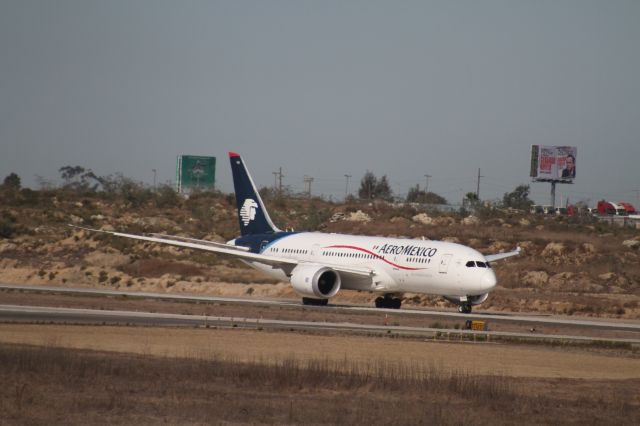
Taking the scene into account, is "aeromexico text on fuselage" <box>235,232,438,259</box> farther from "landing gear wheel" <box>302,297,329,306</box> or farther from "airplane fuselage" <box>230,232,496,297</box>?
"landing gear wheel" <box>302,297,329,306</box>

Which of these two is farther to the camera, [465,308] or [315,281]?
[315,281]

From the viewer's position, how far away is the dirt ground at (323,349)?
25703 mm

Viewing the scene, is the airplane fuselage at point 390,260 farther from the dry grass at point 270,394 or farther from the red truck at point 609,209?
the red truck at point 609,209

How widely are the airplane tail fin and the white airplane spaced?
53 millimetres

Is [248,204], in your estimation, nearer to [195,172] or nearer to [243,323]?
[243,323]

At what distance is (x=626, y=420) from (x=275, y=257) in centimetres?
3469

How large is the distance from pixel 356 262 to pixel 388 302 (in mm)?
2465

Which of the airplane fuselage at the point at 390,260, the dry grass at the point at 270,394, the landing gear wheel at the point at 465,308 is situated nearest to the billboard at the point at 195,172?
the airplane fuselage at the point at 390,260

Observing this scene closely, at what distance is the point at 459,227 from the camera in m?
86.1

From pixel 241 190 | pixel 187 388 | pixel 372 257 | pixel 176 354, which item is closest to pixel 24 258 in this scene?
pixel 241 190

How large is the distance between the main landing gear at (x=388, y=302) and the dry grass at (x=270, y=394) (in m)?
26.0

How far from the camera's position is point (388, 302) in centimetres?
5028

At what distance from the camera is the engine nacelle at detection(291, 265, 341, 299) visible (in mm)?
48438

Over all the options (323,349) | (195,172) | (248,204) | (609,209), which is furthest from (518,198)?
(323,349)
